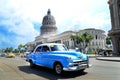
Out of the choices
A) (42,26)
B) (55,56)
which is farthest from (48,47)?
(42,26)

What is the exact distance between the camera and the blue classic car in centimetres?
1236

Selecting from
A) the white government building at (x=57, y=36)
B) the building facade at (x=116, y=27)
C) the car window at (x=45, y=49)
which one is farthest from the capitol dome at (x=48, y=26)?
the car window at (x=45, y=49)

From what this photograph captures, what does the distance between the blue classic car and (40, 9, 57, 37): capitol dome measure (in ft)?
484

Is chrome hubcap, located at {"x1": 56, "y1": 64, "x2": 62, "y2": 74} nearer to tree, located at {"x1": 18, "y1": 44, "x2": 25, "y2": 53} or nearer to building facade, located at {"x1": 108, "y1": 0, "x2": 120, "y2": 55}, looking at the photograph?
building facade, located at {"x1": 108, "y1": 0, "x2": 120, "y2": 55}

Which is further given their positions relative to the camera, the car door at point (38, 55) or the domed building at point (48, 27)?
the domed building at point (48, 27)

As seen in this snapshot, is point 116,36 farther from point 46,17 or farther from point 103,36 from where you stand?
point 46,17

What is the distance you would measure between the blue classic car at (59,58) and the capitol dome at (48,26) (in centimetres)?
14764

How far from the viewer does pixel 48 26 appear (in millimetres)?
163250

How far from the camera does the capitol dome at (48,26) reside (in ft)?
536

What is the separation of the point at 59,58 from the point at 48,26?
151 meters

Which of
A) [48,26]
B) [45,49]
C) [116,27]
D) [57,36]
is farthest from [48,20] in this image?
[45,49]

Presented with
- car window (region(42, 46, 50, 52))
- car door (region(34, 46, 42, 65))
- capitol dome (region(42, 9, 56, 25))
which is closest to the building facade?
car door (region(34, 46, 42, 65))

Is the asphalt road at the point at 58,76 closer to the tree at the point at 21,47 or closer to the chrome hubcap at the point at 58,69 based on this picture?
the chrome hubcap at the point at 58,69

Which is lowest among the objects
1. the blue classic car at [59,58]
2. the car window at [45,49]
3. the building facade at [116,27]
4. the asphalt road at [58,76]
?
the asphalt road at [58,76]
